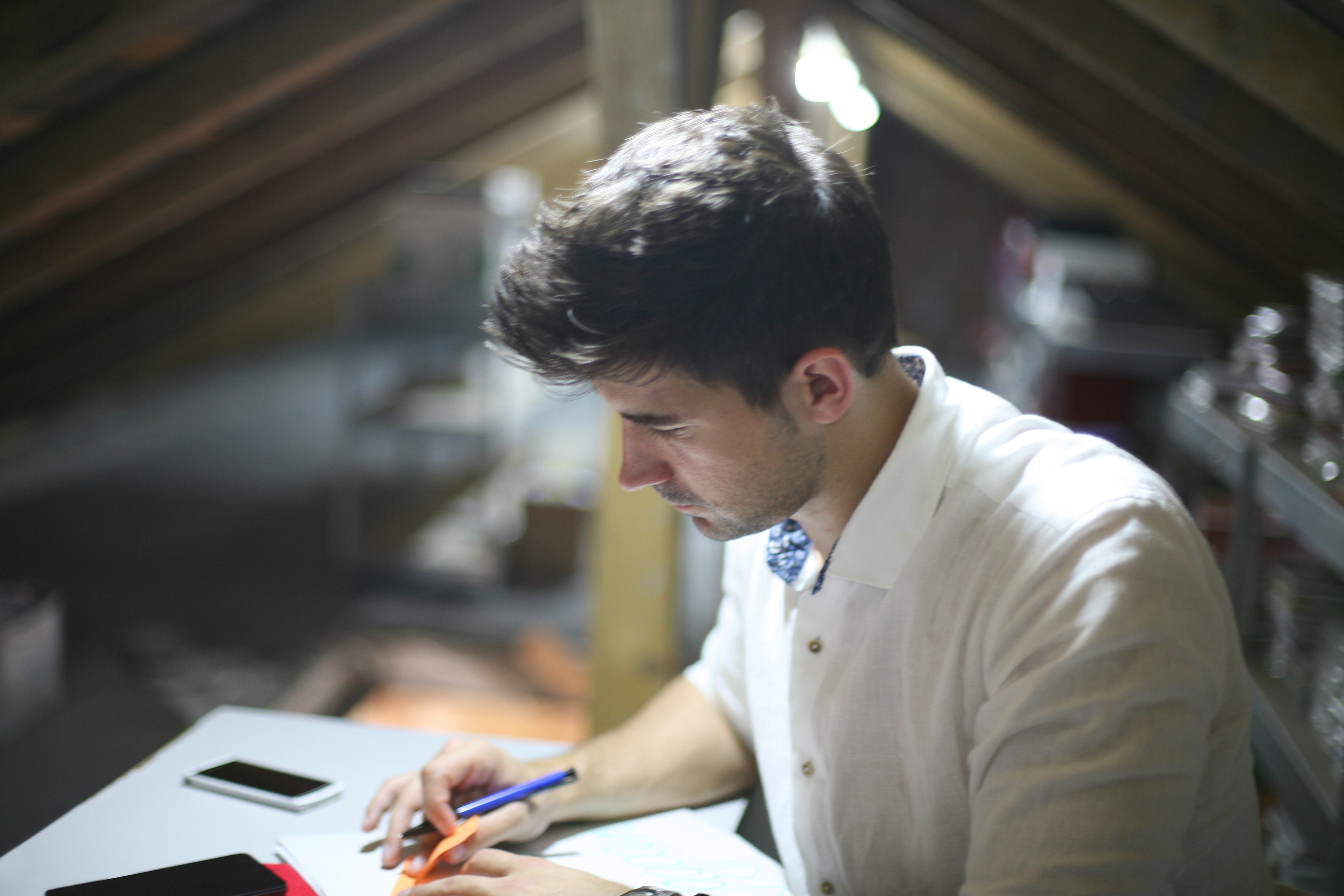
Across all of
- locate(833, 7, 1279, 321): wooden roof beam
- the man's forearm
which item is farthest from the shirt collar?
locate(833, 7, 1279, 321): wooden roof beam

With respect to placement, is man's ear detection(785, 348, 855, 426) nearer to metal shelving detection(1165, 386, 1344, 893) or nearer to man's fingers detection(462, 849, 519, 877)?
man's fingers detection(462, 849, 519, 877)

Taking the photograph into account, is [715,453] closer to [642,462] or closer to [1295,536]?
[642,462]

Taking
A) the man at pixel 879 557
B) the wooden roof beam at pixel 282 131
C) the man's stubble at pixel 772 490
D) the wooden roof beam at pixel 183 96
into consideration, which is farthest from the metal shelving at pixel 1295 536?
the wooden roof beam at pixel 282 131

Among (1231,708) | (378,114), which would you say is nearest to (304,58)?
(378,114)

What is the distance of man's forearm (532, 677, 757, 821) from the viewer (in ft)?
3.78

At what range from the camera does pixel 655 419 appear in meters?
0.99

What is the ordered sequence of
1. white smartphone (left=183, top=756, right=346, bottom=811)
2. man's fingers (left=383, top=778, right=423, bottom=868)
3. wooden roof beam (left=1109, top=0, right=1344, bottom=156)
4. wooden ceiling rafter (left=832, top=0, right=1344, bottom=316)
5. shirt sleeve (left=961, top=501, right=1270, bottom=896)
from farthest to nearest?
wooden ceiling rafter (left=832, top=0, right=1344, bottom=316)
wooden roof beam (left=1109, top=0, right=1344, bottom=156)
white smartphone (left=183, top=756, right=346, bottom=811)
man's fingers (left=383, top=778, right=423, bottom=868)
shirt sleeve (left=961, top=501, right=1270, bottom=896)

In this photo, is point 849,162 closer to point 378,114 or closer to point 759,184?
point 759,184

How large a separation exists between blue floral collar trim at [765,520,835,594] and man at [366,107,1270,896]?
2 centimetres

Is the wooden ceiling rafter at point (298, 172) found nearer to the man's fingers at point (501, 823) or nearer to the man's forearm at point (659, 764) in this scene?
the man's forearm at point (659, 764)

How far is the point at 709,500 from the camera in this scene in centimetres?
103

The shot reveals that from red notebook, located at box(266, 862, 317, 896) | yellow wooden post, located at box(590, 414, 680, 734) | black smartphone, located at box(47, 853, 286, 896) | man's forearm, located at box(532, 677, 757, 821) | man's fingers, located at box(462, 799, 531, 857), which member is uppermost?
black smartphone, located at box(47, 853, 286, 896)

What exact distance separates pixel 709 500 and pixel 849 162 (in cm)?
35

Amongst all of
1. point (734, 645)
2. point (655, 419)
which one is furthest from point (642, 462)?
point (734, 645)
